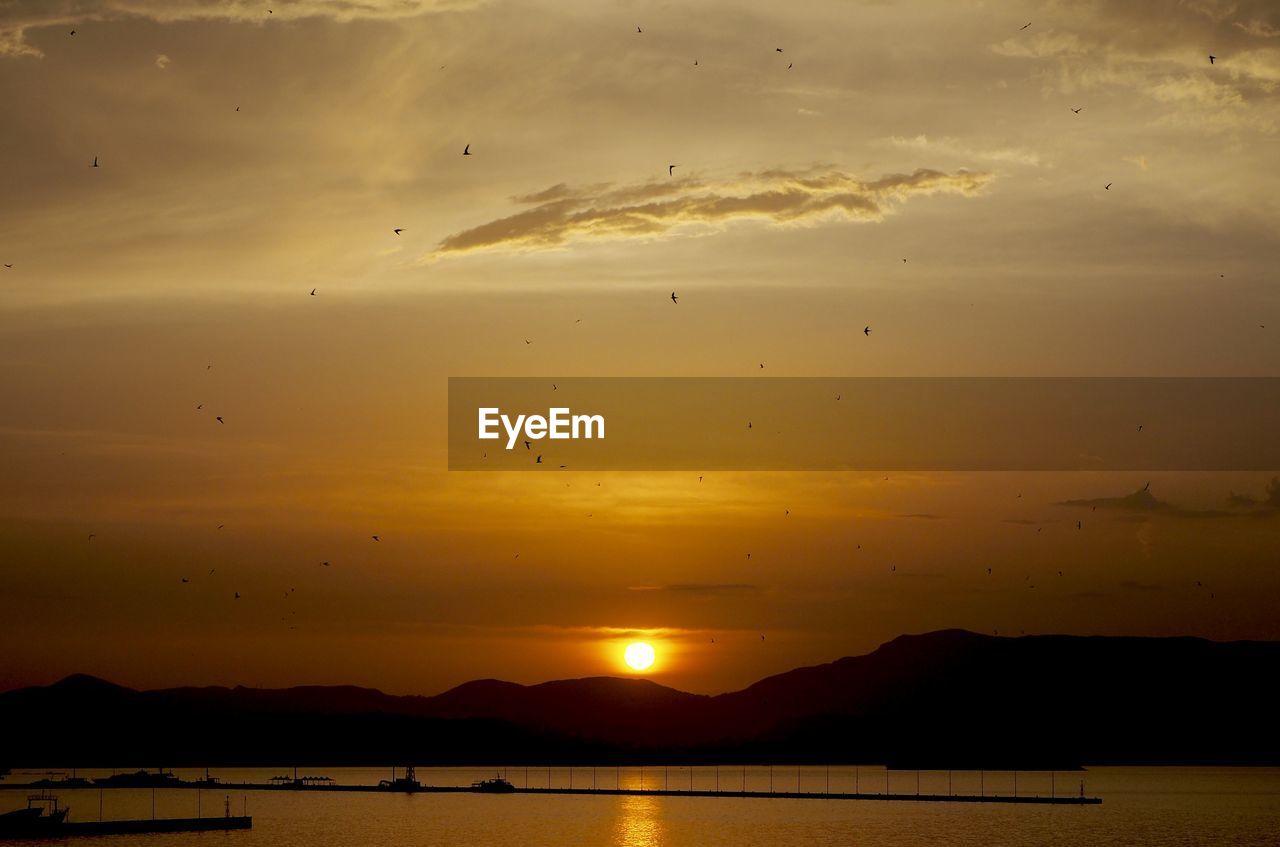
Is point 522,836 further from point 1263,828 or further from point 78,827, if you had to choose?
point 1263,828

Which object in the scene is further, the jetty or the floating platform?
the jetty

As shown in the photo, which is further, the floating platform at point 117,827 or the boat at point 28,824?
the floating platform at point 117,827

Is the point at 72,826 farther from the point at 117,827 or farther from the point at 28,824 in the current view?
the point at 28,824

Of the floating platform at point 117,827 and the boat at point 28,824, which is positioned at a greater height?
the boat at point 28,824

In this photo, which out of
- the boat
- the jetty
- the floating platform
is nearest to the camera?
the boat

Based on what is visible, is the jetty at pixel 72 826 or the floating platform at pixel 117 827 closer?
the floating platform at pixel 117 827

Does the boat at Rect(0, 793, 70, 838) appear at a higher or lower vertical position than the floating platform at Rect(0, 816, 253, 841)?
higher

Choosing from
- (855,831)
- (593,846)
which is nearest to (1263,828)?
(855,831)

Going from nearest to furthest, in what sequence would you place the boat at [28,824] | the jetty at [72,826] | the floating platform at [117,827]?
1. the boat at [28,824]
2. the floating platform at [117,827]
3. the jetty at [72,826]

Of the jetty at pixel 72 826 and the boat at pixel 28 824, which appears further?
the jetty at pixel 72 826


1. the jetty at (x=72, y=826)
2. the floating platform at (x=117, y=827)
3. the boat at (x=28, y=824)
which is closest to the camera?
the boat at (x=28, y=824)

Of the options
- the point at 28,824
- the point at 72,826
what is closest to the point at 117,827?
the point at 72,826
